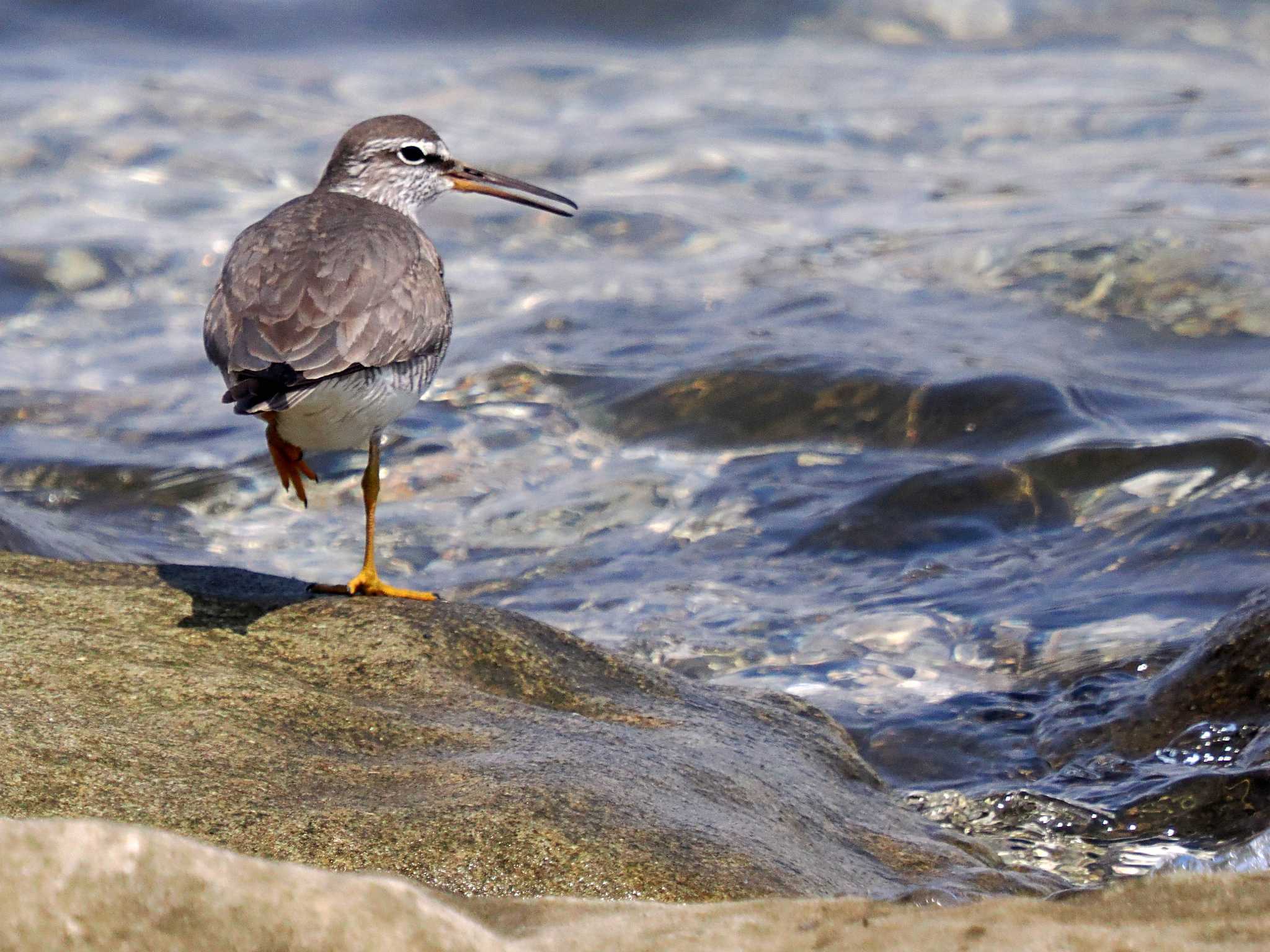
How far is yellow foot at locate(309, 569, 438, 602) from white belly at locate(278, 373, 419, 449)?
457 mm

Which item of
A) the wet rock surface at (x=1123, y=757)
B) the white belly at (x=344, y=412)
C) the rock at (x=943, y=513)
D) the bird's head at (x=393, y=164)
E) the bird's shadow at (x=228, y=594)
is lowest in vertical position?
the rock at (x=943, y=513)

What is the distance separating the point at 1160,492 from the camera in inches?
286

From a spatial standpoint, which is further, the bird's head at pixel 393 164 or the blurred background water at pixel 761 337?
the bird's head at pixel 393 164

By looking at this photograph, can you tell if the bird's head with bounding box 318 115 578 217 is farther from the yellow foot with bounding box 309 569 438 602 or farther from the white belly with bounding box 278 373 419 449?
the yellow foot with bounding box 309 569 438 602

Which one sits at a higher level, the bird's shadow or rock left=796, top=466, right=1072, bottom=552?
the bird's shadow

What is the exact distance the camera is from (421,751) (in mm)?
3594

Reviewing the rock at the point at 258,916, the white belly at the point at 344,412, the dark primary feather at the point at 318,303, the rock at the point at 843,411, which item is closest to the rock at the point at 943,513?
the rock at the point at 843,411

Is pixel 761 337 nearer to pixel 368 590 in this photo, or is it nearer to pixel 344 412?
pixel 368 590

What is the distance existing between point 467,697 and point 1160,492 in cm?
440

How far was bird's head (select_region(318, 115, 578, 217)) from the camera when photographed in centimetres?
638

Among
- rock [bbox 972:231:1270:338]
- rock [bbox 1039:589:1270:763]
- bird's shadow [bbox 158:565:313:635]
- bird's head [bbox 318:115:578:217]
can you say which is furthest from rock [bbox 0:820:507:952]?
rock [bbox 972:231:1270:338]

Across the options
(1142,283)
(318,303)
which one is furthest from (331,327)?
(1142,283)

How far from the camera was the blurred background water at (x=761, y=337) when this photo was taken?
6.23 m

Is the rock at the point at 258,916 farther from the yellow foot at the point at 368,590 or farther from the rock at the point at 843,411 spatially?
the rock at the point at 843,411
